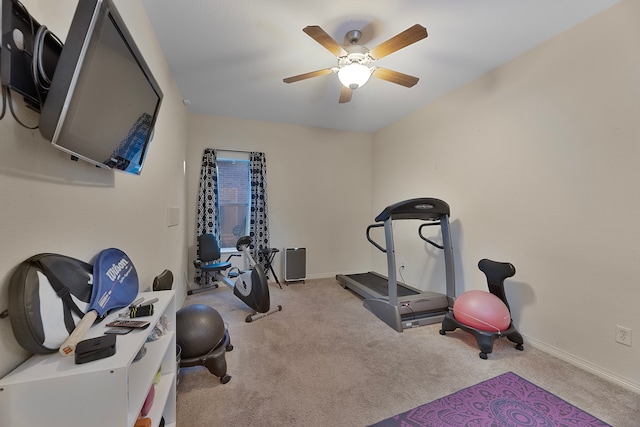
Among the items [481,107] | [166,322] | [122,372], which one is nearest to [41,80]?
[122,372]

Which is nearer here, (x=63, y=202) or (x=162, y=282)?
(x=63, y=202)

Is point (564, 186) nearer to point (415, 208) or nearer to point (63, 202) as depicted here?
point (415, 208)

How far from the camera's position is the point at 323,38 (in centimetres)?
176

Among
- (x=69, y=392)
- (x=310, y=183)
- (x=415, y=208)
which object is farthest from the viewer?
(x=310, y=183)

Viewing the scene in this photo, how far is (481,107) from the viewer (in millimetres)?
2744

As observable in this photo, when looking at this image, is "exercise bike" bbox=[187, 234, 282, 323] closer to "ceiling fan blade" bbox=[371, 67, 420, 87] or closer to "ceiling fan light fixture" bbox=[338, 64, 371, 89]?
"ceiling fan light fixture" bbox=[338, 64, 371, 89]

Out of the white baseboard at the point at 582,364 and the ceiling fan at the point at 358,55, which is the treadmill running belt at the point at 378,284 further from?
the ceiling fan at the point at 358,55

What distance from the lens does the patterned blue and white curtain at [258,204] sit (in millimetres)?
4086

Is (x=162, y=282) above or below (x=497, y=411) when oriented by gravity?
above

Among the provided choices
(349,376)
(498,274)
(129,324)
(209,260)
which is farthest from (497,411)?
(209,260)

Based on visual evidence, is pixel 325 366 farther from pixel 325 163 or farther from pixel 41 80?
pixel 325 163

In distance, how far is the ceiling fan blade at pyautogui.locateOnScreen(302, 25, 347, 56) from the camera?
165 centimetres

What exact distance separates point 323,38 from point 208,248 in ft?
10.0

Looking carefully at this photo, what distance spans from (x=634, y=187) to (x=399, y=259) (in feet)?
8.50
